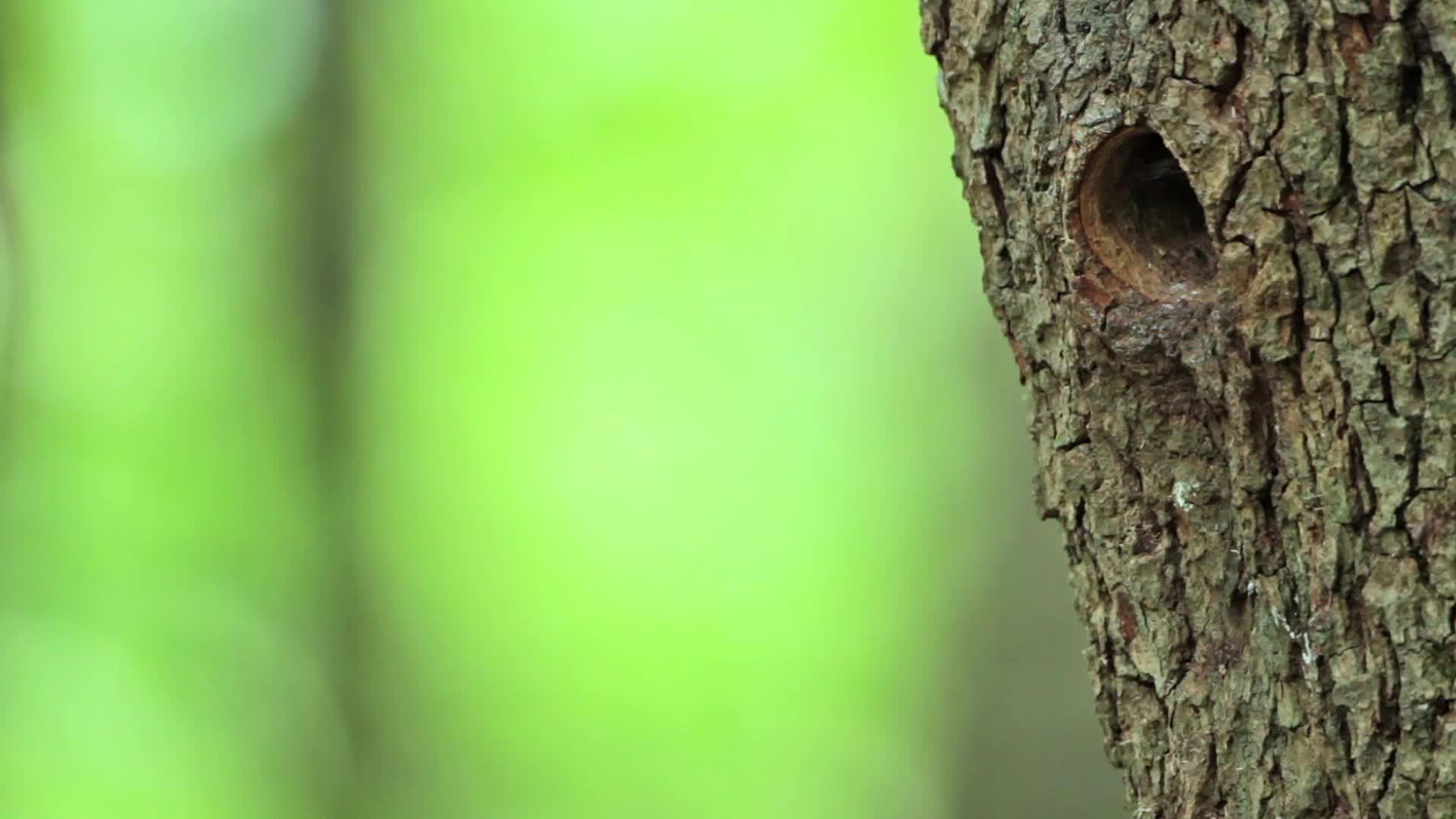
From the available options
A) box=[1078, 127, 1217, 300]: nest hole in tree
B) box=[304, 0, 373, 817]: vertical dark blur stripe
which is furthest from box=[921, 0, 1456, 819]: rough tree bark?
box=[304, 0, 373, 817]: vertical dark blur stripe

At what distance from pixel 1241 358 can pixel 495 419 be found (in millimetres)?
3508

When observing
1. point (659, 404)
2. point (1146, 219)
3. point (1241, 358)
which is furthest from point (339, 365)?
point (1241, 358)

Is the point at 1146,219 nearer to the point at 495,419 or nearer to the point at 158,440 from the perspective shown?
the point at 495,419

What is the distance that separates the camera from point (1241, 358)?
92 centimetres

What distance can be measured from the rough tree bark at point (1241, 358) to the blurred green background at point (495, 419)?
2.52 m

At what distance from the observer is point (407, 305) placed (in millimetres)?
4078

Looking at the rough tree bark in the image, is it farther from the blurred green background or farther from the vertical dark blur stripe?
the vertical dark blur stripe

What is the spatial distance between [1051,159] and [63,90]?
3.64 metres

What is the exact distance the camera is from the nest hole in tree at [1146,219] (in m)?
0.98

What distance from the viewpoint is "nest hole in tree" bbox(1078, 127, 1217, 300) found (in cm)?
98

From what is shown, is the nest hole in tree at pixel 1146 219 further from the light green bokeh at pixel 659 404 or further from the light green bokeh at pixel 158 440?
the light green bokeh at pixel 158 440

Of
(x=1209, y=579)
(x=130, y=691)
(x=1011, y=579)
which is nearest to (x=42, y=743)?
(x=130, y=691)

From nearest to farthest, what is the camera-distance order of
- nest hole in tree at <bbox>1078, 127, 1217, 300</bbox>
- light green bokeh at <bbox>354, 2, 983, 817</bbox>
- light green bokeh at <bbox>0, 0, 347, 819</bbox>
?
nest hole in tree at <bbox>1078, 127, 1217, 300</bbox> → light green bokeh at <bbox>0, 0, 347, 819</bbox> → light green bokeh at <bbox>354, 2, 983, 817</bbox>

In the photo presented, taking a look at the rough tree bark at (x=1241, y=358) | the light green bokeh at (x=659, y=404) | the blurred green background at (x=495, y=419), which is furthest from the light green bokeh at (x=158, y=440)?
the rough tree bark at (x=1241, y=358)
